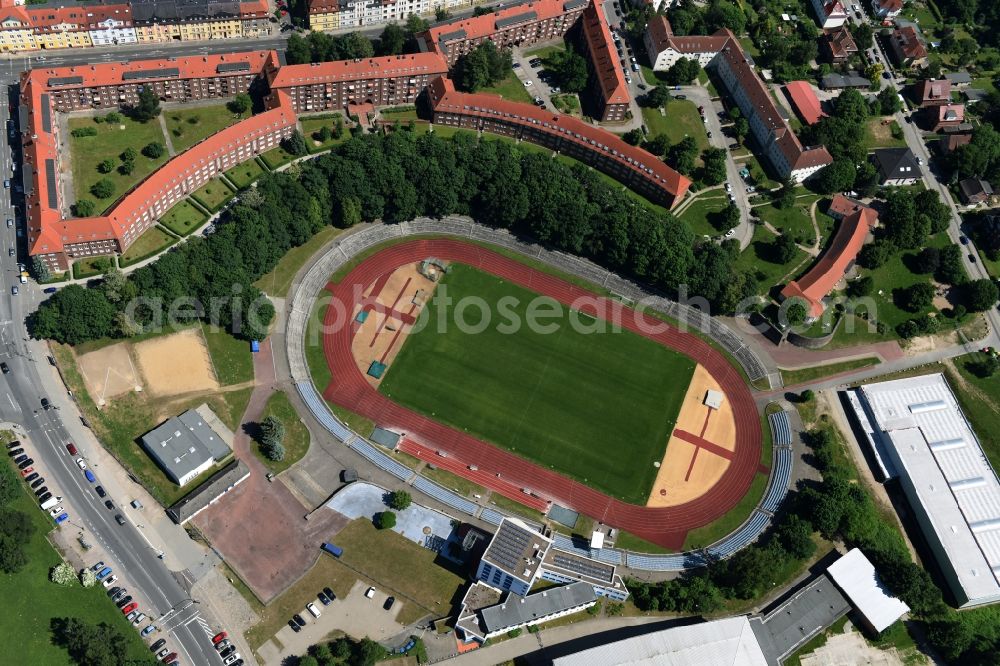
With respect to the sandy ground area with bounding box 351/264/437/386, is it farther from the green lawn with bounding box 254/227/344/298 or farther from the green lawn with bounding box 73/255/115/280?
the green lawn with bounding box 73/255/115/280

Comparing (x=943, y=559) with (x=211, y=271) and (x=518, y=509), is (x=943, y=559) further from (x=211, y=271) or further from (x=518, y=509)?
(x=211, y=271)

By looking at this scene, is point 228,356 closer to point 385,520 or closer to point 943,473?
point 385,520

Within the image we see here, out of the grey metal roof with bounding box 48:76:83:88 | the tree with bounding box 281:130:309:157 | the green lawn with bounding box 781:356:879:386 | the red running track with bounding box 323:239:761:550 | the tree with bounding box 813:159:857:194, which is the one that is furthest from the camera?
the tree with bounding box 813:159:857:194

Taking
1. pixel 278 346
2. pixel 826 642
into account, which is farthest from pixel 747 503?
pixel 278 346

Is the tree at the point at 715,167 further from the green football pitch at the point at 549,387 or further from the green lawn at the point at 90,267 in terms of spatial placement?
the green lawn at the point at 90,267

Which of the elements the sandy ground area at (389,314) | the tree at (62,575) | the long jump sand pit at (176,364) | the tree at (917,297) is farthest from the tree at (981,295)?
the tree at (62,575)

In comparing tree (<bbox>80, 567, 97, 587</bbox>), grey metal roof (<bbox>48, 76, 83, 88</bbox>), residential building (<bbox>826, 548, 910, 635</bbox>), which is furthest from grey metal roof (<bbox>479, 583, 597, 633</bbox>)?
grey metal roof (<bbox>48, 76, 83, 88</bbox>)
